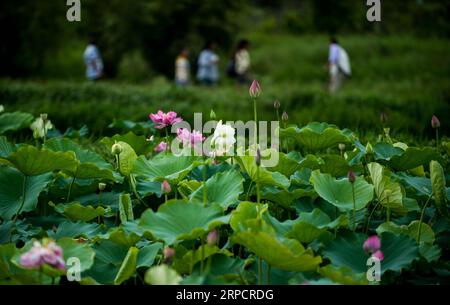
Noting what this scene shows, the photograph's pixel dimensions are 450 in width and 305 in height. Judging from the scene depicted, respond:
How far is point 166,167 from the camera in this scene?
Result: 2.11m

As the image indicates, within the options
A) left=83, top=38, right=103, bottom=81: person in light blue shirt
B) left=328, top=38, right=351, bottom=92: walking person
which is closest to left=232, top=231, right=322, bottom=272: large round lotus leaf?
left=328, top=38, right=351, bottom=92: walking person

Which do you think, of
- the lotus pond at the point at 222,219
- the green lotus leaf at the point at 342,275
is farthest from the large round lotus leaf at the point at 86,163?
the green lotus leaf at the point at 342,275

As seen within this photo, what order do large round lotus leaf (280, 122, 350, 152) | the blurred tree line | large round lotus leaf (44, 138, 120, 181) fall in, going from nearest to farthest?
large round lotus leaf (44, 138, 120, 181)
large round lotus leaf (280, 122, 350, 152)
the blurred tree line

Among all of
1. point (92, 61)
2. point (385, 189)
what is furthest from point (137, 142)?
point (92, 61)

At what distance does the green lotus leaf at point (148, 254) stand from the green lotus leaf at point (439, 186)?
87 centimetres

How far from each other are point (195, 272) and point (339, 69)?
25.2 ft

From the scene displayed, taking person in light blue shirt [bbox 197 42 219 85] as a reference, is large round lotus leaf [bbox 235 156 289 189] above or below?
below

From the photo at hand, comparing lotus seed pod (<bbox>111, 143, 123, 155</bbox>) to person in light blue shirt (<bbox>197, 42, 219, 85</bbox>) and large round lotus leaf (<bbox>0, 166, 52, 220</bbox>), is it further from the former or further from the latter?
person in light blue shirt (<bbox>197, 42, 219, 85</bbox>)

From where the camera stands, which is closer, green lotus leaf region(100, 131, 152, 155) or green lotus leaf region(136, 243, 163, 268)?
green lotus leaf region(136, 243, 163, 268)

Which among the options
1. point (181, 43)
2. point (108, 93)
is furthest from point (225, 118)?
point (181, 43)

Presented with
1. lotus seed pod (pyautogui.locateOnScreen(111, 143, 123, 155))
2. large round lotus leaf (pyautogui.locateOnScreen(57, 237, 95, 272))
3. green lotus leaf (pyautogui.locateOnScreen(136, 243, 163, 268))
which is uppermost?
lotus seed pod (pyautogui.locateOnScreen(111, 143, 123, 155))

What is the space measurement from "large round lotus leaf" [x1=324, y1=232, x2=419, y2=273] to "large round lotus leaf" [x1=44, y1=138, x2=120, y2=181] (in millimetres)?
836

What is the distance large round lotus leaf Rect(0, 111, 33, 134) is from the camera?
9.58 feet

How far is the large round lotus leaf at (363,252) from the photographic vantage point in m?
1.58
